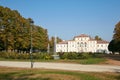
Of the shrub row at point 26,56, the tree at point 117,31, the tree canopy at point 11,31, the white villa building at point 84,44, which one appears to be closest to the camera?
A: the shrub row at point 26,56

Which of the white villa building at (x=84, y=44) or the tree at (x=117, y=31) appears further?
the white villa building at (x=84, y=44)

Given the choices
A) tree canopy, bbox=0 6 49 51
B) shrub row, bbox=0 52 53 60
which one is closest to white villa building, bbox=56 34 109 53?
tree canopy, bbox=0 6 49 51

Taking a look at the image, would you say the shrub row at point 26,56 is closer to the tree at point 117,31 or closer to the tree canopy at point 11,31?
the tree canopy at point 11,31

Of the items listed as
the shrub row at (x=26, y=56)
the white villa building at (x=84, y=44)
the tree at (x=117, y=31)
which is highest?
the white villa building at (x=84, y=44)

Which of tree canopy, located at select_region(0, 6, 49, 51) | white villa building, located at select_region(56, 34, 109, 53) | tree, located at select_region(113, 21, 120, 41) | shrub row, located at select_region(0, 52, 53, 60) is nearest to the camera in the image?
shrub row, located at select_region(0, 52, 53, 60)

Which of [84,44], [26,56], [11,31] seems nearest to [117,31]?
[26,56]

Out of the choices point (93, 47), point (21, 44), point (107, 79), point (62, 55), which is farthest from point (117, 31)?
A: point (93, 47)

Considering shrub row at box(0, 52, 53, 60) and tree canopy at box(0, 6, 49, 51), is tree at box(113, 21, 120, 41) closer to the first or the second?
shrub row at box(0, 52, 53, 60)

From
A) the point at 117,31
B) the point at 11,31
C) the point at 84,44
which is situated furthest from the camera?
the point at 84,44

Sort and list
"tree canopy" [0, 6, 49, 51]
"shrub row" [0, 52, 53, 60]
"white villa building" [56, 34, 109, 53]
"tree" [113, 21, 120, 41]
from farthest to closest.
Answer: "white villa building" [56, 34, 109, 53]
"tree canopy" [0, 6, 49, 51]
"tree" [113, 21, 120, 41]
"shrub row" [0, 52, 53, 60]

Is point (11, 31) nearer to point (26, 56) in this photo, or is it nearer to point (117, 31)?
point (26, 56)

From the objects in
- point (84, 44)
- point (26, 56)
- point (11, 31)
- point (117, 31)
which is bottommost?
point (26, 56)

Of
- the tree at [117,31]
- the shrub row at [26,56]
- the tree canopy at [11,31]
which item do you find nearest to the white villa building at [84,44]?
the tree canopy at [11,31]

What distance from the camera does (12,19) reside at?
6062 cm
